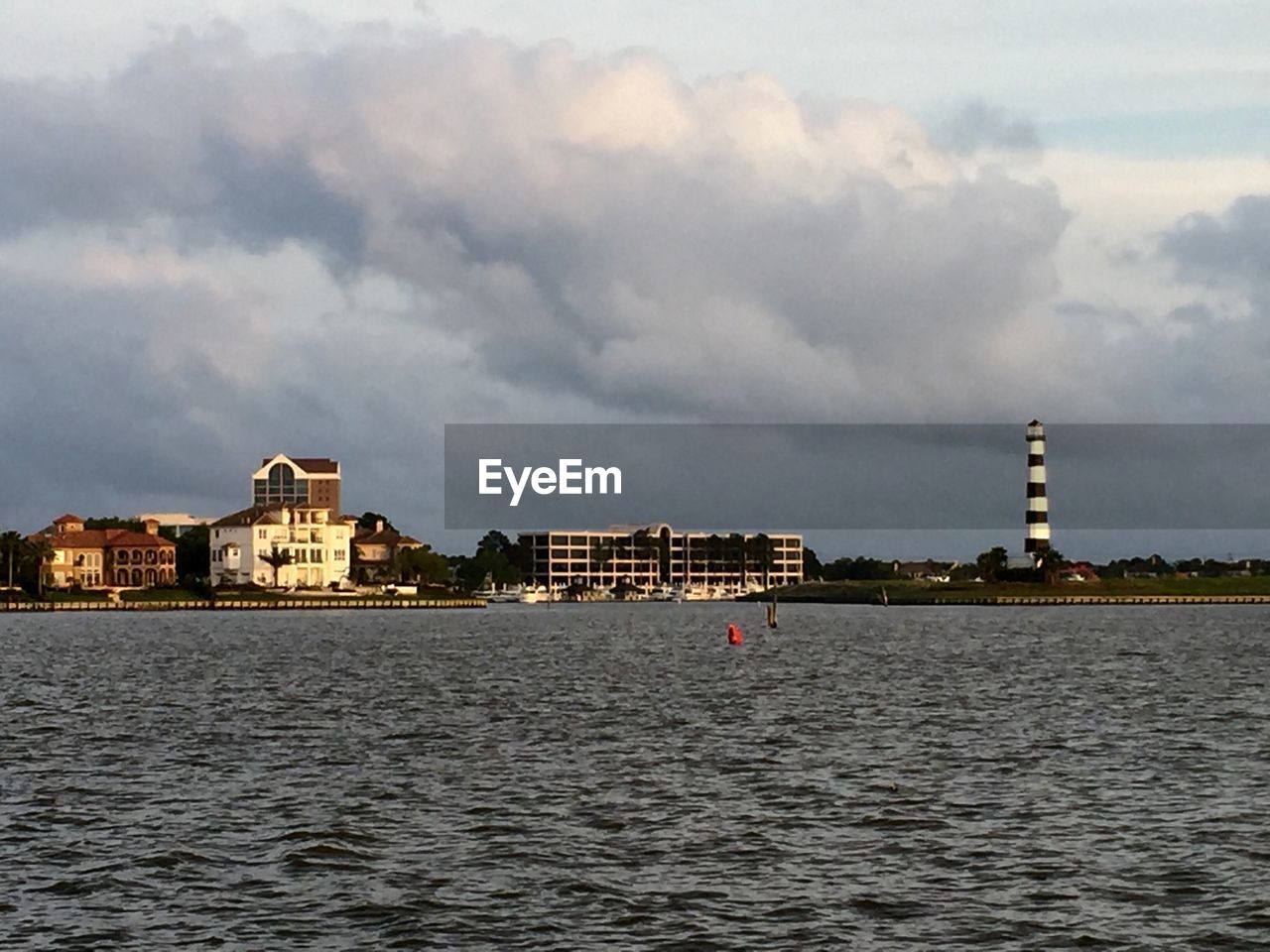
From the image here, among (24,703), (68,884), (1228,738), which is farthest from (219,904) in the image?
(24,703)

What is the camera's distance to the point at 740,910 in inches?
1128

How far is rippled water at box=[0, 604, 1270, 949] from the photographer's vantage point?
27.8 metres

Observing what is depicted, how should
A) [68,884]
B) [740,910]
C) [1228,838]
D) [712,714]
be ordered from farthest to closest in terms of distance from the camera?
[712,714] → [1228,838] → [68,884] → [740,910]

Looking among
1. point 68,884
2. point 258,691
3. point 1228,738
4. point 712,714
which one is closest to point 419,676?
point 258,691

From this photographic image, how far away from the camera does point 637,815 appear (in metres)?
38.3

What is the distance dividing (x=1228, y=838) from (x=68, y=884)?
70.6ft

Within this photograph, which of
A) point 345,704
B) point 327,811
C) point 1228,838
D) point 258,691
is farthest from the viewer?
point 258,691

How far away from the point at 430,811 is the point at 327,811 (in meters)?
2.22

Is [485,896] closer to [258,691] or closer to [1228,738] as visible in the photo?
[1228,738]

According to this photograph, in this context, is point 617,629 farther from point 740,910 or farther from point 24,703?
point 740,910

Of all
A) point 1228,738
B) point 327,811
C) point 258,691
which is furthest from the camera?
point 258,691

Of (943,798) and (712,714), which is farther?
(712,714)

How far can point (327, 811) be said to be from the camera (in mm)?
38812

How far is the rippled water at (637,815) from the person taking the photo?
27.8m
